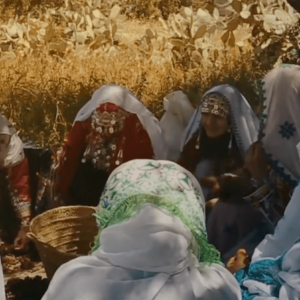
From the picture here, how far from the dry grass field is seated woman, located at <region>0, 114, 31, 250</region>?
0.07 m

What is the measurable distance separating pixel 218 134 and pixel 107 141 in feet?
1.47

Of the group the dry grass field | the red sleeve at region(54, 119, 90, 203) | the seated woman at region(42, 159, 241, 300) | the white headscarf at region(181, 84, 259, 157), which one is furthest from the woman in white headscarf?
the seated woman at region(42, 159, 241, 300)

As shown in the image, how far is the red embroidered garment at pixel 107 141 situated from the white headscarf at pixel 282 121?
19.0 inches

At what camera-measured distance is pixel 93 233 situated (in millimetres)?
2361

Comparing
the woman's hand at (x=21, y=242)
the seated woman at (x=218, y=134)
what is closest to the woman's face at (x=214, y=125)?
the seated woman at (x=218, y=134)

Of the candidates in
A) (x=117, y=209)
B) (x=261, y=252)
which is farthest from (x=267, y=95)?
(x=117, y=209)

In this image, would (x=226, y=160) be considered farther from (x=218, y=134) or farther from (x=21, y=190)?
(x=21, y=190)

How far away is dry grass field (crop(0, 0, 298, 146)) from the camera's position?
2342 mm

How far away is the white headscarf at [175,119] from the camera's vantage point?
233cm

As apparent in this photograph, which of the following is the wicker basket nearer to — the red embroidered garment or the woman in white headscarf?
the red embroidered garment

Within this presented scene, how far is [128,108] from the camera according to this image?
7.67ft

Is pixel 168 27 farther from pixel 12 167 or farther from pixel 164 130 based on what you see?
pixel 12 167

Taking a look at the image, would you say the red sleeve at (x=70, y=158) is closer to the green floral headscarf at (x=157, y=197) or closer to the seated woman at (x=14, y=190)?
the seated woman at (x=14, y=190)

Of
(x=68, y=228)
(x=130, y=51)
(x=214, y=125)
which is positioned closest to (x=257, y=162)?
(x=214, y=125)
